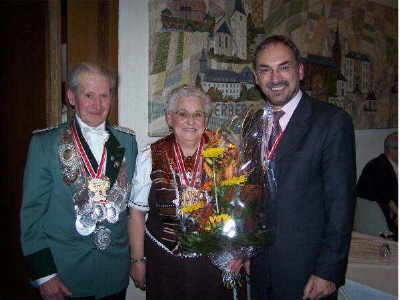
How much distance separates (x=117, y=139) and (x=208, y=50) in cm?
146

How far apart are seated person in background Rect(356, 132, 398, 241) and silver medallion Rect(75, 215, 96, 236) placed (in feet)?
8.44

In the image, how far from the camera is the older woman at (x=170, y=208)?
6.40 feet

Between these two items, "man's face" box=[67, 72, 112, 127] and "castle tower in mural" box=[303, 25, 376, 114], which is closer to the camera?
"man's face" box=[67, 72, 112, 127]

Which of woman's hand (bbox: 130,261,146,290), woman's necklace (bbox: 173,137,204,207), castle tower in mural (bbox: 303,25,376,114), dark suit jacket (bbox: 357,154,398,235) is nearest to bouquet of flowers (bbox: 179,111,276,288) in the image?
woman's necklace (bbox: 173,137,204,207)

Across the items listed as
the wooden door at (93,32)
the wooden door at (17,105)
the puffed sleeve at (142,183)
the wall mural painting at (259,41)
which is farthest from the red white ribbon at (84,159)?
the wooden door at (17,105)

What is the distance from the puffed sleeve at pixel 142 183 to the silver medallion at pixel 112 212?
0.52 ft

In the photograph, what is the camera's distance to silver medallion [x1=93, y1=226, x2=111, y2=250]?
6.03 ft

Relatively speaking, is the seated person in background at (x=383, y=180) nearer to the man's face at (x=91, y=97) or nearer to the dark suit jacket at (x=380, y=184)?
the dark suit jacket at (x=380, y=184)

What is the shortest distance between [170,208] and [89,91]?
0.70 meters

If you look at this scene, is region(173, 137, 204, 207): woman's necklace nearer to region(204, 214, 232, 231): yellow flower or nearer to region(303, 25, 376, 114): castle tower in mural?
region(204, 214, 232, 231): yellow flower

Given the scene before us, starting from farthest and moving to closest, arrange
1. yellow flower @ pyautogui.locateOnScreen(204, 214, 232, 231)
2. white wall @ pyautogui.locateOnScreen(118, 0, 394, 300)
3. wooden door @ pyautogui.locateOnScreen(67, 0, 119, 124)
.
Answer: white wall @ pyautogui.locateOnScreen(118, 0, 394, 300)
wooden door @ pyautogui.locateOnScreen(67, 0, 119, 124)
yellow flower @ pyautogui.locateOnScreen(204, 214, 232, 231)

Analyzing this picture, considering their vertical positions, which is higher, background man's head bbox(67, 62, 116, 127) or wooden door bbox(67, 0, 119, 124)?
wooden door bbox(67, 0, 119, 124)

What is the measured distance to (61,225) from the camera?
1.80 m

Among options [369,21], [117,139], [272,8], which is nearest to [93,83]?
[117,139]
